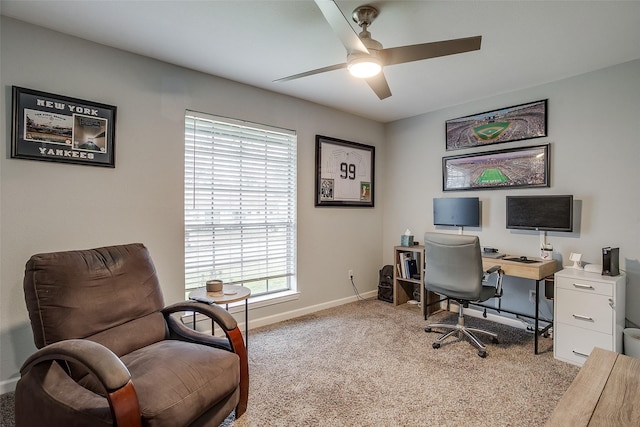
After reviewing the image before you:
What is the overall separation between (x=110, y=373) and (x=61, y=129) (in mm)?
1861

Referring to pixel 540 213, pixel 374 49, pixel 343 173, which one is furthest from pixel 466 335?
pixel 374 49

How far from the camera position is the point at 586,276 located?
8.31 ft

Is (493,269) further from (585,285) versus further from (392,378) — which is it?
(392,378)

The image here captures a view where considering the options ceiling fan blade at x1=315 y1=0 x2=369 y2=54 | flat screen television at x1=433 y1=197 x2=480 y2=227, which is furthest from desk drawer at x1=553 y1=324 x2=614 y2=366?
ceiling fan blade at x1=315 y1=0 x2=369 y2=54

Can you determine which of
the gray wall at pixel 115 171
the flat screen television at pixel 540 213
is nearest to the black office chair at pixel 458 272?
the flat screen television at pixel 540 213

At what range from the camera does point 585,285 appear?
250 centimetres

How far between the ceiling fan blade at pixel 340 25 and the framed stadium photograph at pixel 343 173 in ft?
6.51

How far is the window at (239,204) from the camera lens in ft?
9.60

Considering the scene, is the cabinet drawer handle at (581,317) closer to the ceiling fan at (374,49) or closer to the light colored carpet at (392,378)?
the light colored carpet at (392,378)

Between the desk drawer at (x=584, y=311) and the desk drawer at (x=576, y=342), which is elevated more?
the desk drawer at (x=584, y=311)

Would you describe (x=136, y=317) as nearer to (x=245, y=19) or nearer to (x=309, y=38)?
(x=245, y=19)

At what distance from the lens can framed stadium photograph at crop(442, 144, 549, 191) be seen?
3182 millimetres

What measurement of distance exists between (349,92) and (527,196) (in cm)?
206

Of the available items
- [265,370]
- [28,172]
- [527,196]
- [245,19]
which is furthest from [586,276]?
[28,172]
